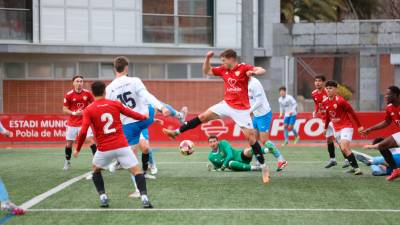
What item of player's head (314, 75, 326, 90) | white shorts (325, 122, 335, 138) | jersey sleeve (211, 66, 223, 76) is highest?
jersey sleeve (211, 66, 223, 76)

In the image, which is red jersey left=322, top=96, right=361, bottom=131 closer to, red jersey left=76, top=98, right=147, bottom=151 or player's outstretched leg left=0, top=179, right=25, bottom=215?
red jersey left=76, top=98, right=147, bottom=151

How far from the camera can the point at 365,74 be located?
131ft

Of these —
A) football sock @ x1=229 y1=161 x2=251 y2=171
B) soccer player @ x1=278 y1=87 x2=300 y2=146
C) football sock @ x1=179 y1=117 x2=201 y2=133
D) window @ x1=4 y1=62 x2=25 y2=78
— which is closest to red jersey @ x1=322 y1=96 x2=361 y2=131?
football sock @ x1=229 y1=161 x2=251 y2=171

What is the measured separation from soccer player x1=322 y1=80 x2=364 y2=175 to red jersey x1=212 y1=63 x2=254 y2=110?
2.65 meters

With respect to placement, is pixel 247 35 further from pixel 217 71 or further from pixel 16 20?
pixel 217 71

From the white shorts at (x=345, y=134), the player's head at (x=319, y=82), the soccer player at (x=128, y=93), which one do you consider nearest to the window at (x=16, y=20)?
the player's head at (x=319, y=82)

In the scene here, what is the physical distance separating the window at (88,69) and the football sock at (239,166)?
22.0 meters

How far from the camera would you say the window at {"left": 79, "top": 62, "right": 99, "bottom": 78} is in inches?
1484

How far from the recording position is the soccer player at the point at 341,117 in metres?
16.0

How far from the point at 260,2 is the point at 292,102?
495 inches

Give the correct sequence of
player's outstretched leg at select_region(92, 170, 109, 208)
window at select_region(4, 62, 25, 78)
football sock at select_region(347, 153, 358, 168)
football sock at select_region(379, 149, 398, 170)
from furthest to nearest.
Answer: window at select_region(4, 62, 25, 78), football sock at select_region(347, 153, 358, 168), football sock at select_region(379, 149, 398, 170), player's outstretched leg at select_region(92, 170, 109, 208)

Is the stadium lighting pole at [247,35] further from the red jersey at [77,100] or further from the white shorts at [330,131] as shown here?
the red jersey at [77,100]

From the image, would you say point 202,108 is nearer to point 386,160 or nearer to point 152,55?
point 152,55

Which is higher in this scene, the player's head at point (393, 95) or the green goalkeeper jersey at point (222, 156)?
the player's head at point (393, 95)
